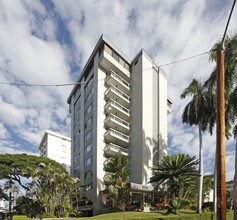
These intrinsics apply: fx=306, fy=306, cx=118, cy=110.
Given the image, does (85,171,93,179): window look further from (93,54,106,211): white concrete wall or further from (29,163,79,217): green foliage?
(29,163,79,217): green foliage

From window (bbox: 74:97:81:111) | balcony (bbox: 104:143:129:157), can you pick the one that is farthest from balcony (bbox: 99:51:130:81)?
window (bbox: 74:97:81:111)

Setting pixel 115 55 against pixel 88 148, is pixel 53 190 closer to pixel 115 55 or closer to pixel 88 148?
pixel 88 148

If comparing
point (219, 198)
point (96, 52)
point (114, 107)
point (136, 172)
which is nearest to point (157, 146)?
point (136, 172)

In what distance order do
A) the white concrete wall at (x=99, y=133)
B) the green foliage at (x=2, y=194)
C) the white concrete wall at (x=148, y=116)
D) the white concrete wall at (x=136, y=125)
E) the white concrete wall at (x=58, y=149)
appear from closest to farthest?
the white concrete wall at (x=99, y=133) < the white concrete wall at (x=136, y=125) < the white concrete wall at (x=148, y=116) < the green foliage at (x=2, y=194) < the white concrete wall at (x=58, y=149)

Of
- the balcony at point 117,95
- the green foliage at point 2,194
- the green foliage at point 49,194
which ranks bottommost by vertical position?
the green foliage at point 2,194

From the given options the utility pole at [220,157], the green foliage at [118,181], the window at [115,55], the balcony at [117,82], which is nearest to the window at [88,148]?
the green foliage at [118,181]

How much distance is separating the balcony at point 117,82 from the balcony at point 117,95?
98cm

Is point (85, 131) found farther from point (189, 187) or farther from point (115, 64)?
point (189, 187)

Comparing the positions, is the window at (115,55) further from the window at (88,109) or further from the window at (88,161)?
the window at (88,161)

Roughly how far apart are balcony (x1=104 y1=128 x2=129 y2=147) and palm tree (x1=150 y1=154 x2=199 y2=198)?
1213 centimetres

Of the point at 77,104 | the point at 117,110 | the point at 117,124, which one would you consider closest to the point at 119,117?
the point at 117,110

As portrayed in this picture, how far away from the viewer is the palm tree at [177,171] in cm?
3906

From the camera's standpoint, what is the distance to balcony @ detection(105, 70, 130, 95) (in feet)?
174

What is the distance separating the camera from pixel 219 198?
384 inches
